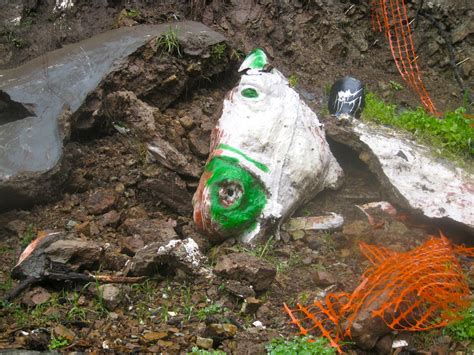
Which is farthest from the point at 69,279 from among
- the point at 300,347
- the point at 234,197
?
the point at 300,347

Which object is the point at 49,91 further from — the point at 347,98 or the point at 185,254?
the point at 347,98

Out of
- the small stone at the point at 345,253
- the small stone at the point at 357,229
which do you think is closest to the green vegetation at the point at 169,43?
the small stone at the point at 357,229

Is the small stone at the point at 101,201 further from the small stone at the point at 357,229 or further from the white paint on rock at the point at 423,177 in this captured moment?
the white paint on rock at the point at 423,177

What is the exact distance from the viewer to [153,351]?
107 inches

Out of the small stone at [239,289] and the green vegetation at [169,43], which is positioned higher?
the green vegetation at [169,43]

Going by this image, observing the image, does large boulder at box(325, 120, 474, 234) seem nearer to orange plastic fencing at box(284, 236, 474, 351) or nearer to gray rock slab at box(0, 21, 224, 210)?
orange plastic fencing at box(284, 236, 474, 351)

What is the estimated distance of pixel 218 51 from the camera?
14.5ft

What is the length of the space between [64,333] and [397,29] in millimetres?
4204

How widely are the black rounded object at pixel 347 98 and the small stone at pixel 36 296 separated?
8.61 feet

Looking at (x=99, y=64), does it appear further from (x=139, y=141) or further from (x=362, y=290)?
(x=362, y=290)

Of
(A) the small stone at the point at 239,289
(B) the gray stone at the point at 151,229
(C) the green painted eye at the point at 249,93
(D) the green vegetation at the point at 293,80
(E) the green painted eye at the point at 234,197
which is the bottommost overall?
(A) the small stone at the point at 239,289

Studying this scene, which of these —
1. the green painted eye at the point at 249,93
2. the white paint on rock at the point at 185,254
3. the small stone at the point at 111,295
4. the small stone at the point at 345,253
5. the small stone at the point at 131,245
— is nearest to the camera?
the small stone at the point at 111,295

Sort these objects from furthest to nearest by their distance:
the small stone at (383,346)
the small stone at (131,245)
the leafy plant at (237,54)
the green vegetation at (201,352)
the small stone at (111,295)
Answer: the leafy plant at (237,54) → the small stone at (131,245) → the small stone at (111,295) → the small stone at (383,346) → the green vegetation at (201,352)

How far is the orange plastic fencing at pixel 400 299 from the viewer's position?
9.59 ft
